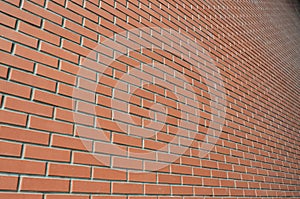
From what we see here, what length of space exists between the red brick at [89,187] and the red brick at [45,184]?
0.15 ft

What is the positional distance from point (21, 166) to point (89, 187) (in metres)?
0.39

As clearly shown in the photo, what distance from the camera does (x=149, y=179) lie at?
5.92 ft

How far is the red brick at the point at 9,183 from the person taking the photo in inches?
47.2

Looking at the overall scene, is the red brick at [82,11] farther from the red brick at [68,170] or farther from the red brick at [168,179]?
the red brick at [168,179]

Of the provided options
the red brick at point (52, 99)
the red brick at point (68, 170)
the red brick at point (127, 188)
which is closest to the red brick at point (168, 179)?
the red brick at point (127, 188)

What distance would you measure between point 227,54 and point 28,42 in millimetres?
2447

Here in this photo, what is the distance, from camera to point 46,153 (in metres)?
1.37

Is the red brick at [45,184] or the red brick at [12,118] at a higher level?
the red brick at [12,118]

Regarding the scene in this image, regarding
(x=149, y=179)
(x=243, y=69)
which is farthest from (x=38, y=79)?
(x=243, y=69)

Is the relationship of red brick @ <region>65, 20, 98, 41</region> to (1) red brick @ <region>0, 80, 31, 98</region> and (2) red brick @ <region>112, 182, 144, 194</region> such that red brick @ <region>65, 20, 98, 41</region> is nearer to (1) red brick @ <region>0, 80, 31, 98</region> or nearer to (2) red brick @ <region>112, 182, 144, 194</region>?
(1) red brick @ <region>0, 80, 31, 98</region>

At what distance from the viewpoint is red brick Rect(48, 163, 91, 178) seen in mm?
1374

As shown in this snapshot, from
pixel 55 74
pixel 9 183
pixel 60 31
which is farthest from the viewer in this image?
pixel 60 31

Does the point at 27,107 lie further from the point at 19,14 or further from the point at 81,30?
the point at 81,30

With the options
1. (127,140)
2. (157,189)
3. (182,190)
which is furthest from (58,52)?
(182,190)
